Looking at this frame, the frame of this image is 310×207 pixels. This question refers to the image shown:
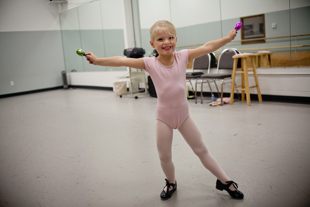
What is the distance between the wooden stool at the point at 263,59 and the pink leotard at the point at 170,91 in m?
3.42

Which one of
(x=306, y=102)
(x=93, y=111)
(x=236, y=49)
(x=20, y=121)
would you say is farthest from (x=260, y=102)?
(x=20, y=121)

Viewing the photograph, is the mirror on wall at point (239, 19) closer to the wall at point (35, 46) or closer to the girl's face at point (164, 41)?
the wall at point (35, 46)

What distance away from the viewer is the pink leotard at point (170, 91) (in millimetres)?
1734

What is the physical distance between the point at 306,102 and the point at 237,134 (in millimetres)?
2022

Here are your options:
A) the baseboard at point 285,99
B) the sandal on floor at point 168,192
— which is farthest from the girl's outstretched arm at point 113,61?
the baseboard at point 285,99

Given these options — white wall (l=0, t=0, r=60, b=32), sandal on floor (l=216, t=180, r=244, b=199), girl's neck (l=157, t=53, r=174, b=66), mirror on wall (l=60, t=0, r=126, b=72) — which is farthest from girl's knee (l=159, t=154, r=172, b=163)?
white wall (l=0, t=0, r=60, b=32)

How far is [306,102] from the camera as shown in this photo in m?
4.47

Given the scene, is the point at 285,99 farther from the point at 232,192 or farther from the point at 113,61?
the point at 113,61

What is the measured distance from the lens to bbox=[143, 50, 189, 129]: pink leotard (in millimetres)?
1734

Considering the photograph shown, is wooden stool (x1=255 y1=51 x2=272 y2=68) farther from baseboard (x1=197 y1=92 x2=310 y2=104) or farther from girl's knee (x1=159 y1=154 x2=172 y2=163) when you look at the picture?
girl's knee (x1=159 y1=154 x2=172 y2=163)

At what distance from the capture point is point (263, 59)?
4.82 metres

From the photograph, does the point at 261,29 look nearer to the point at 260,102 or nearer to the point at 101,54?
the point at 260,102

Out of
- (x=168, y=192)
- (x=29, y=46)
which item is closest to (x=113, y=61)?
(x=168, y=192)

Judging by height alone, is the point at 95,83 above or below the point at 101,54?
below
